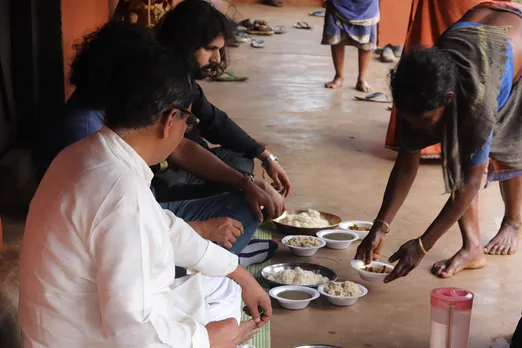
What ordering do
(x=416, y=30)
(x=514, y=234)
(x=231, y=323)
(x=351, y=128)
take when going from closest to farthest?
(x=231, y=323)
(x=514, y=234)
(x=416, y=30)
(x=351, y=128)

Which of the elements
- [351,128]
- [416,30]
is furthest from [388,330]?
[351,128]

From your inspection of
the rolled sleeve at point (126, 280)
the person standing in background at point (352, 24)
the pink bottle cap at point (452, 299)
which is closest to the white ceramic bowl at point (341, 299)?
the pink bottle cap at point (452, 299)

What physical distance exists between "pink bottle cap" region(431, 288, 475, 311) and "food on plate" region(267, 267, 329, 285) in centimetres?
81

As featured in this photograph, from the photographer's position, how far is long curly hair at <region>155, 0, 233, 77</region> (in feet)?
9.37

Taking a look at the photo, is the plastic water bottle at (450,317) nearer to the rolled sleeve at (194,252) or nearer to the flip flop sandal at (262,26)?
the rolled sleeve at (194,252)

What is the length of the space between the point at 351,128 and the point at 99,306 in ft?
15.3

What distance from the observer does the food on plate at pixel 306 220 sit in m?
3.83

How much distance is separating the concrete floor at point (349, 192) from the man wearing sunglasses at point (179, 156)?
41 cm

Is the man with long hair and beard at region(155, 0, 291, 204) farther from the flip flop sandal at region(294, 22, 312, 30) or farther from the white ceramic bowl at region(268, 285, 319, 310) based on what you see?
the flip flop sandal at region(294, 22, 312, 30)

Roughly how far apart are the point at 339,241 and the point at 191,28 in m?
1.33

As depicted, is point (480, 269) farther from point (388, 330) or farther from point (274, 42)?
point (274, 42)

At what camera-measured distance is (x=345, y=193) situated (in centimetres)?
455

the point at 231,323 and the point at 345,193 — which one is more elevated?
the point at 231,323

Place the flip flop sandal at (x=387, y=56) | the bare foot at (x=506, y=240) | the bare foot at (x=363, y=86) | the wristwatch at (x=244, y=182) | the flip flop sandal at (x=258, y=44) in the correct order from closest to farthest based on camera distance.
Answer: the wristwatch at (x=244, y=182), the bare foot at (x=506, y=240), the bare foot at (x=363, y=86), the flip flop sandal at (x=387, y=56), the flip flop sandal at (x=258, y=44)
